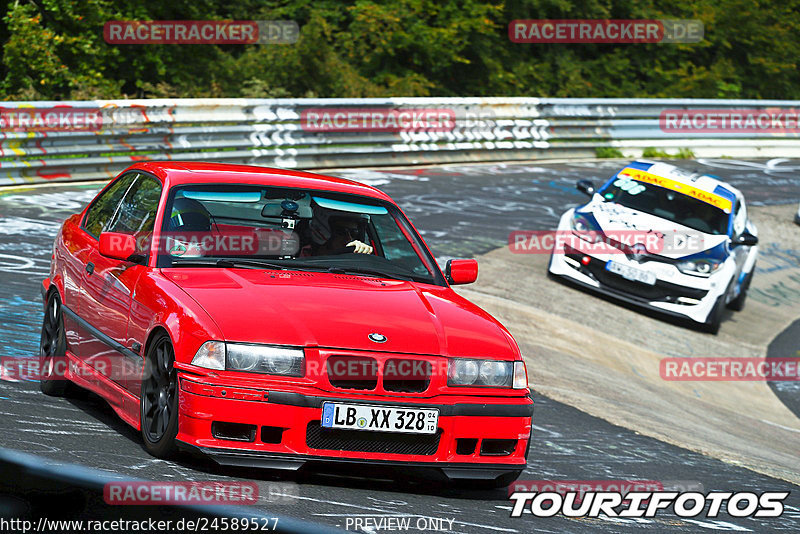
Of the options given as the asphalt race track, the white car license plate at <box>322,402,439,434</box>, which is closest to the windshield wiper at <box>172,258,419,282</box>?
the asphalt race track

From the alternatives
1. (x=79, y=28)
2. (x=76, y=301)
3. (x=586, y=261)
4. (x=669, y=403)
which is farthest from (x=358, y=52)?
(x=76, y=301)

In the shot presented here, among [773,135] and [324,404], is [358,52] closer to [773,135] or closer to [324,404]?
[773,135]

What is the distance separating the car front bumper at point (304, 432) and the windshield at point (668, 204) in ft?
31.8

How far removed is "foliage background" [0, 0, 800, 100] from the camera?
2386 centimetres

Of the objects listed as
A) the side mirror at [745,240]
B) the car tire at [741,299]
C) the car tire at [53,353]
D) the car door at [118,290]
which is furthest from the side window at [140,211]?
the car tire at [741,299]

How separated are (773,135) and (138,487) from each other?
27762mm

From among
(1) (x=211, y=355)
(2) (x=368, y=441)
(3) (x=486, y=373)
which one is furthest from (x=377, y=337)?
(1) (x=211, y=355)

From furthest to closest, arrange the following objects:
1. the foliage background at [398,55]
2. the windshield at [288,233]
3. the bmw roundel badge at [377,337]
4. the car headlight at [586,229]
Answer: the foliage background at [398,55] < the car headlight at [586,229] < the windshield at [288,233] < the bmw roundel badge at [377,337]

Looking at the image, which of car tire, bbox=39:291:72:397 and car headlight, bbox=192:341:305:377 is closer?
car headlight, bbox=192:341:305:377

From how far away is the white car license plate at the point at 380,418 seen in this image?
550cm

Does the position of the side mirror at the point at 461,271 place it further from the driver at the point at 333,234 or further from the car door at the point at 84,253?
the car door at the point at 84,253

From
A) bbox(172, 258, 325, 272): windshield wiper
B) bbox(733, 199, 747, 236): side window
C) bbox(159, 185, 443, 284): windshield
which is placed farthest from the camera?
bbox(733, 199, 747, 236): side window

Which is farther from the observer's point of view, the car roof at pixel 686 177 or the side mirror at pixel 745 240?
Result: the car roof at pixel 686 177

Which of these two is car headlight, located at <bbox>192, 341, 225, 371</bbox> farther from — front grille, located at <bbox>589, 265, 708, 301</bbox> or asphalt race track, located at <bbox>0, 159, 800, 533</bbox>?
front grille, located at <bbox>589, 265, 708, 301</bbox>
